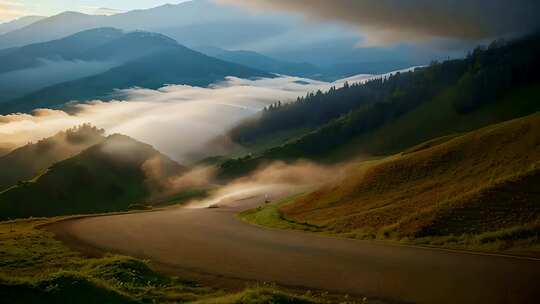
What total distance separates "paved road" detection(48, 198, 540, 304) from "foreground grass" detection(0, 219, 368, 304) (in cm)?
352

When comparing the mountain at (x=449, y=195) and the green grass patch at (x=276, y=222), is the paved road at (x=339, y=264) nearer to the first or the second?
the green grass patch at (x=276, y=222)

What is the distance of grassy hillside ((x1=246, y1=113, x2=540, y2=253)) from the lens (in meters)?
36.7

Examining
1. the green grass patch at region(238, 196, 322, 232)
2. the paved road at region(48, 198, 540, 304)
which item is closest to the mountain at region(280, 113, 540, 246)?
the green grass patch at region(238, 196, 322, 232)

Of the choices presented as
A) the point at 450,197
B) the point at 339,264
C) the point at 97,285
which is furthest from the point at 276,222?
the point at 97,285

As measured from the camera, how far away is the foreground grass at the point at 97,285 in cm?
2089

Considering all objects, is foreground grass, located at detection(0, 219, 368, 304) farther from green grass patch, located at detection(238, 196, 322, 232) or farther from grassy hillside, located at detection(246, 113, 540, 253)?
green grass patch, located at detection(238, 196, 322, 232)

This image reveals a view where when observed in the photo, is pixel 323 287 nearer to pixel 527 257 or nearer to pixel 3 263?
pixel 527 257

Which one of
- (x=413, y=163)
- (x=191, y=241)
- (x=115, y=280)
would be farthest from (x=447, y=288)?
(x=413, y=163)

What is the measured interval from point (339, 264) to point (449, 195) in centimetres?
1661

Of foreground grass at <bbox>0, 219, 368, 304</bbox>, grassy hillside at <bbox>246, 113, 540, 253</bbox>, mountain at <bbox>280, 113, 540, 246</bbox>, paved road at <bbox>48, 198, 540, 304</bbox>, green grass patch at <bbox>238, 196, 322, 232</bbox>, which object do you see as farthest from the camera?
green grass patch at <bbox>238, 196, 322, 232</bbox>

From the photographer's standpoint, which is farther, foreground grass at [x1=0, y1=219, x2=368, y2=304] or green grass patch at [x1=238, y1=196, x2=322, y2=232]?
green grass patch at [x1=238, y1=196, x2=322, y2=232]

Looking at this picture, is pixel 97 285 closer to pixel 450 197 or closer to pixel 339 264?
pixel 339 264

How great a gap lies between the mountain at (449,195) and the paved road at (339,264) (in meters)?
3.79

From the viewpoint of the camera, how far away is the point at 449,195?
146 ft
